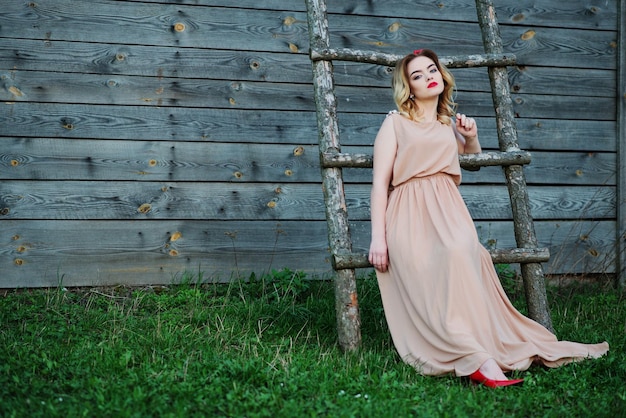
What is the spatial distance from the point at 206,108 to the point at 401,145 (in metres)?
1.73

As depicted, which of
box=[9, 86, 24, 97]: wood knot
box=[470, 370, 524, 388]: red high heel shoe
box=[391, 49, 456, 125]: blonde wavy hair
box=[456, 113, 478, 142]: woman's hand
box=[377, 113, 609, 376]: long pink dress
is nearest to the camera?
box=[470, 370, 524, 388]: red high heel shoe

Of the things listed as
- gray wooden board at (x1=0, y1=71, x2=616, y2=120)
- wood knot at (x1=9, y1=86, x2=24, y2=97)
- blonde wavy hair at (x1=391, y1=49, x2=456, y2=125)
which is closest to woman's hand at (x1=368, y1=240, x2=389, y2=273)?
blonde wavy hair at (x1=391, y1=49, x2=456, y2=125)

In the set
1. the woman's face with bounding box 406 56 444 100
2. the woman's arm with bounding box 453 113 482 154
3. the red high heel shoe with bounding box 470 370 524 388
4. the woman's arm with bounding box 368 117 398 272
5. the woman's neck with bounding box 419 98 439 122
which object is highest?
the woman's face with bounding box 406 56 444 100

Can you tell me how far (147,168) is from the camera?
185 inches

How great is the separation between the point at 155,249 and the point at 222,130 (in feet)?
2.98

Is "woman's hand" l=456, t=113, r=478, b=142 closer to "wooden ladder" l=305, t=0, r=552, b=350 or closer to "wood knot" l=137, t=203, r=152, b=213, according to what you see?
"wooden ladder" l=305, t=0, r=552, b=350

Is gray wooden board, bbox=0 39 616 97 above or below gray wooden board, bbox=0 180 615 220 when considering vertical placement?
above

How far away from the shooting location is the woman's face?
362 centimetres

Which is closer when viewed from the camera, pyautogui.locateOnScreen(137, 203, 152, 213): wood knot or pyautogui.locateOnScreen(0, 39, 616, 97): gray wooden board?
pyautogui.locateOnScreen(0, 39, 616, 97): gray wooden board

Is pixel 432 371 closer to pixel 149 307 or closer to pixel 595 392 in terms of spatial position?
pixel 595 392

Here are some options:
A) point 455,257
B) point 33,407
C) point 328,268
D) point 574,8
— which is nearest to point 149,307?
point 328,268

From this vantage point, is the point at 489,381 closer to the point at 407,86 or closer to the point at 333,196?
the point at 333,196

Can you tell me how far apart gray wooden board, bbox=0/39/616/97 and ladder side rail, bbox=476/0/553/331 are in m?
1.05

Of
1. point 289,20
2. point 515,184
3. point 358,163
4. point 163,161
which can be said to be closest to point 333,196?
point 358,163
